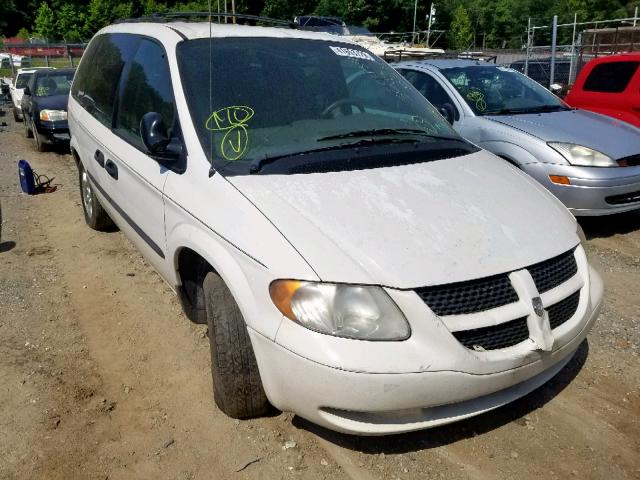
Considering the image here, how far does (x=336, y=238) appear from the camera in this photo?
232cm

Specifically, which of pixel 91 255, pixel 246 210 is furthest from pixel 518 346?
pixel 91 255

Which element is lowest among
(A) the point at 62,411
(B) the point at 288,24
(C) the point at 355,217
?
(A) the point at 62,411

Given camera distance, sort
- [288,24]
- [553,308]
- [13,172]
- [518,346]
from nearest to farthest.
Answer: [518,346], [553,308], [288,24], [13,172]

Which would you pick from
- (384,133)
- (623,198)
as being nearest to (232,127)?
(384,133)

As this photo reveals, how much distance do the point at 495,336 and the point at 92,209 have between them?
4319 mm

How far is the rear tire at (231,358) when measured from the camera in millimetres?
2529

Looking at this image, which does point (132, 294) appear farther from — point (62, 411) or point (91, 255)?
point (62, 411)

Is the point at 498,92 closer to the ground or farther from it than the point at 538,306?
farther from it

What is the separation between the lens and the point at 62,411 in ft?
9.62

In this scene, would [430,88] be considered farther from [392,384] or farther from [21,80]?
[21,80]

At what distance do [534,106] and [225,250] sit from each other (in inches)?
203

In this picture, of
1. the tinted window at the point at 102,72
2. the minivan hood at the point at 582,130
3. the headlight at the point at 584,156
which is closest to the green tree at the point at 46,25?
the tinted window at the point at 102,72

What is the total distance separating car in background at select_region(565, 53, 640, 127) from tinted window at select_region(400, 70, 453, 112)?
2.73m

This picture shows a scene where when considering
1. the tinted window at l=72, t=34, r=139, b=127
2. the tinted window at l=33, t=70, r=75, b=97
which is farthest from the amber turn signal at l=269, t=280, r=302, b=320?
the tinted window at l=33, t=70, r=75, b=97
